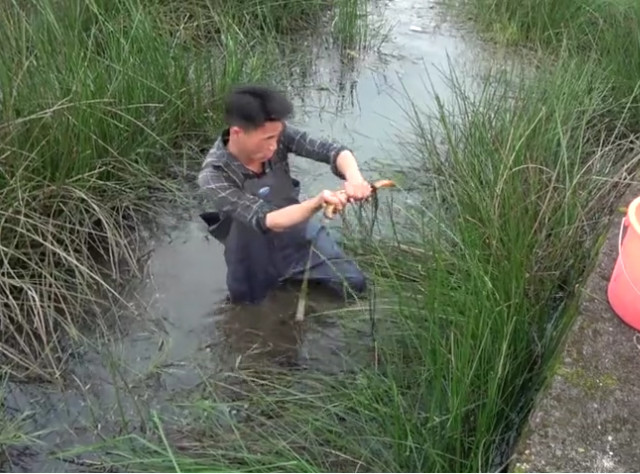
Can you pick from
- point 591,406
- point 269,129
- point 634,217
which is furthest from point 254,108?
point 591,406

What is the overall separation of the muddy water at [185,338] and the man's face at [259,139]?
64cm

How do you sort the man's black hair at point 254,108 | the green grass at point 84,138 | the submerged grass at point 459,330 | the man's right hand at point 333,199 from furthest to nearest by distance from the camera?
the green grass at point 84,138 → the man's black hair at point 254,108 → the man's right hand at point 333,199 → the submerged grass at point 459,330

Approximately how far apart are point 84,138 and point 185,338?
91 centimetres

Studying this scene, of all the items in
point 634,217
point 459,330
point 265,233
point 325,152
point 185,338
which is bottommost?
point 185,338

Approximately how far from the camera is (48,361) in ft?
10.1

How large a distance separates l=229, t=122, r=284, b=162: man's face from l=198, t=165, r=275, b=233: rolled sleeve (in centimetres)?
12

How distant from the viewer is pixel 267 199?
3281mm

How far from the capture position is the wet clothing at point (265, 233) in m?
3.13

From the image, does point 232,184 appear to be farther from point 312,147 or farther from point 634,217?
point 634,217

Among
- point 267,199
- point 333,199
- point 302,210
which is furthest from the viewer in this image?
point 267,199

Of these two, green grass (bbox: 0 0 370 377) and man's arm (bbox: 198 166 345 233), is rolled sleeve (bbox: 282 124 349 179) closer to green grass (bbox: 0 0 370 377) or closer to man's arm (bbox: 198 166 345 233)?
man's arm (bbox: 198 166 345 233)

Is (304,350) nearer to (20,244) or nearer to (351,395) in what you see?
(351,395)

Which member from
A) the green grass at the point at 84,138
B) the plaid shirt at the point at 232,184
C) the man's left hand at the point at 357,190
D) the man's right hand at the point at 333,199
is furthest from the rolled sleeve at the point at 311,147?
the green grass at the point at 84,138

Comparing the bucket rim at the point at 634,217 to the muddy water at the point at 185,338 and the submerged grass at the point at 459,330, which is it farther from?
the muddy water at the point at 185,338
